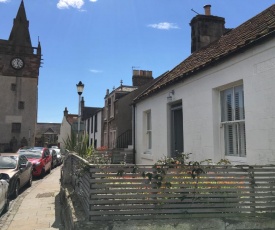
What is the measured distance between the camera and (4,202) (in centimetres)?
822

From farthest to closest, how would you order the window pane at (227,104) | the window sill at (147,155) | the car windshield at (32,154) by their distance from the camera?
the car windshield at (32,154)
the window sill at (147,155)
the window pane at (227,104)

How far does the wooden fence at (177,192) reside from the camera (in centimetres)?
486

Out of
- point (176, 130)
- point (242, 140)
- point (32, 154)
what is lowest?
point (32, 154)

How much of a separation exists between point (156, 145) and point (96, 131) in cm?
2206

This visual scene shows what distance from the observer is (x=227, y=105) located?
8250 mm

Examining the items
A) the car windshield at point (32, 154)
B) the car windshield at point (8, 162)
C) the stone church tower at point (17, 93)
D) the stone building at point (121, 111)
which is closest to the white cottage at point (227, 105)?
the car windshield at point (8, 162)

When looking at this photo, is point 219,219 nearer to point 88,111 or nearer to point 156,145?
point 156,145

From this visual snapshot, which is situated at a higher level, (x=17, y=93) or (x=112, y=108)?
(x=17, y=93)

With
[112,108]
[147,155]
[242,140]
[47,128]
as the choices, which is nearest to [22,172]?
[147,155]

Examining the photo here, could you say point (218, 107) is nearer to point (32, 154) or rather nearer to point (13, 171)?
point (13, 171)

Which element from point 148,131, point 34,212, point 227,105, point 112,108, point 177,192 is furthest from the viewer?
point 112,108

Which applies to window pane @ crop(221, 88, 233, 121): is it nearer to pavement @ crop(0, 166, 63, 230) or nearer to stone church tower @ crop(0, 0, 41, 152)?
pavement @ crop(0, 166, 63, 230)

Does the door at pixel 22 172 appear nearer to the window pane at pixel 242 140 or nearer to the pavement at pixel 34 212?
the pavement at pixel 34 212

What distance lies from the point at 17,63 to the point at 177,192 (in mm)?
47357
